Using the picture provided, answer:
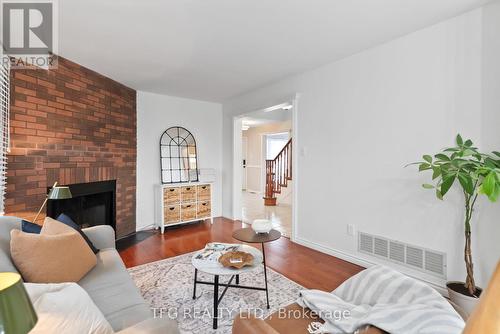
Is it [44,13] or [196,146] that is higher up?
[44,13]

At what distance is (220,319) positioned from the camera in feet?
5.95

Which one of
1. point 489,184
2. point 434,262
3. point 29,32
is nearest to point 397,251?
point 434,262

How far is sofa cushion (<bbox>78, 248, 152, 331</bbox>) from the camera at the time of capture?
1.25 meters

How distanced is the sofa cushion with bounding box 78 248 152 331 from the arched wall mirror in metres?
2.59

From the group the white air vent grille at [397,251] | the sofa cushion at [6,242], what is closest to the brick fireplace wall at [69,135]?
the sofa cushion at [6,242]

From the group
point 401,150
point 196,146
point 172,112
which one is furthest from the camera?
point 196,146

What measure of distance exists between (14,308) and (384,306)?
1.22 m

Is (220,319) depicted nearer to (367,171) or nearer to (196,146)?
(367,171)

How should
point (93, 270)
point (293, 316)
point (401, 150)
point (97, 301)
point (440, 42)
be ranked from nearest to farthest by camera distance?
1. point (293, 316)
2. point (97, 301)
3. point (93, 270)
4. point (440, 42)
5. point (401, 150)

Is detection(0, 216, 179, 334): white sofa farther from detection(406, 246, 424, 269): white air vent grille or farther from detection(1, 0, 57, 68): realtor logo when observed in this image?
detection(406, 246, 424, 269): white air vent grille

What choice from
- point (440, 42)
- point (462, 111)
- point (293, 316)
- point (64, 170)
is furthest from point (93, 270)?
point (440, 42)

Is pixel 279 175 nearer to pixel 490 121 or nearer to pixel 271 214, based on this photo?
pixel 271 214

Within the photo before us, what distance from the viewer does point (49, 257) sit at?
4.57 ft

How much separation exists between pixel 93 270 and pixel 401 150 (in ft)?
9.32
